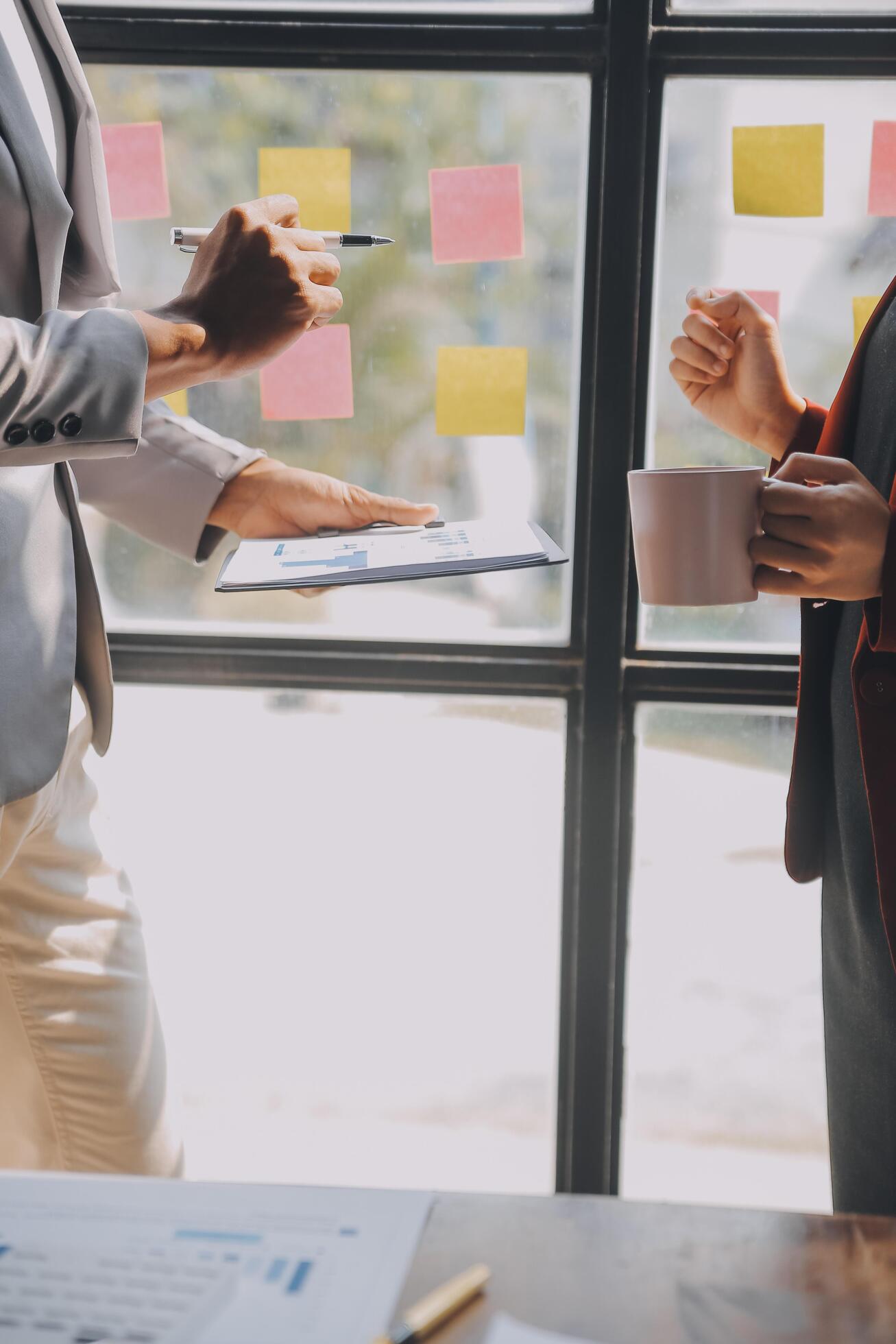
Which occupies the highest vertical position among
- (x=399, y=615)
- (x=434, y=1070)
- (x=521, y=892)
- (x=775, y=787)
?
(x=399, y=615)

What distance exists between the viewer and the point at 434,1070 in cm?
151

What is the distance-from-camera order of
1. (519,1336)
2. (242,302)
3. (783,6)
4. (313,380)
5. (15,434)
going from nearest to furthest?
(519,1336), (15,434), (242,302), (783,6), (313,380)

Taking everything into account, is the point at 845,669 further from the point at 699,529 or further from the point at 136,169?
the point at 136,169

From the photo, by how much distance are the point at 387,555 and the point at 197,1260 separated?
0.56 m

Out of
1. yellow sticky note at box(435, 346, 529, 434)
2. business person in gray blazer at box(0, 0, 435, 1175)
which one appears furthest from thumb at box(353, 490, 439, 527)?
yellow sticky note at box(435, 346, 529, 434)

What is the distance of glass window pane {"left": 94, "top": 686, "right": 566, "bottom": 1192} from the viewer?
1.44 metres

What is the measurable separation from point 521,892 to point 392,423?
2.18ft

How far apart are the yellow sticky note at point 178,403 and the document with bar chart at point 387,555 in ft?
1.23

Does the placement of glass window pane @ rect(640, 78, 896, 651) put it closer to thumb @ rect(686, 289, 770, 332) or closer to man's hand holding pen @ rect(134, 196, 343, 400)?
thumb @ rect(686, 289, 770, 332)

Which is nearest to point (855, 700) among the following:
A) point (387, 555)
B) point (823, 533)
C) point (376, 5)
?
point (823, 533)

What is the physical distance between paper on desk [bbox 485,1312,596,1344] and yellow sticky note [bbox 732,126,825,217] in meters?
1.22

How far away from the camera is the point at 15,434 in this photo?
78 centimetres

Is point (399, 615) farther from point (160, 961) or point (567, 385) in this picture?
point (160, 961)

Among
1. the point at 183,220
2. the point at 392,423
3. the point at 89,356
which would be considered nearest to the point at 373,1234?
the point at 89,356
